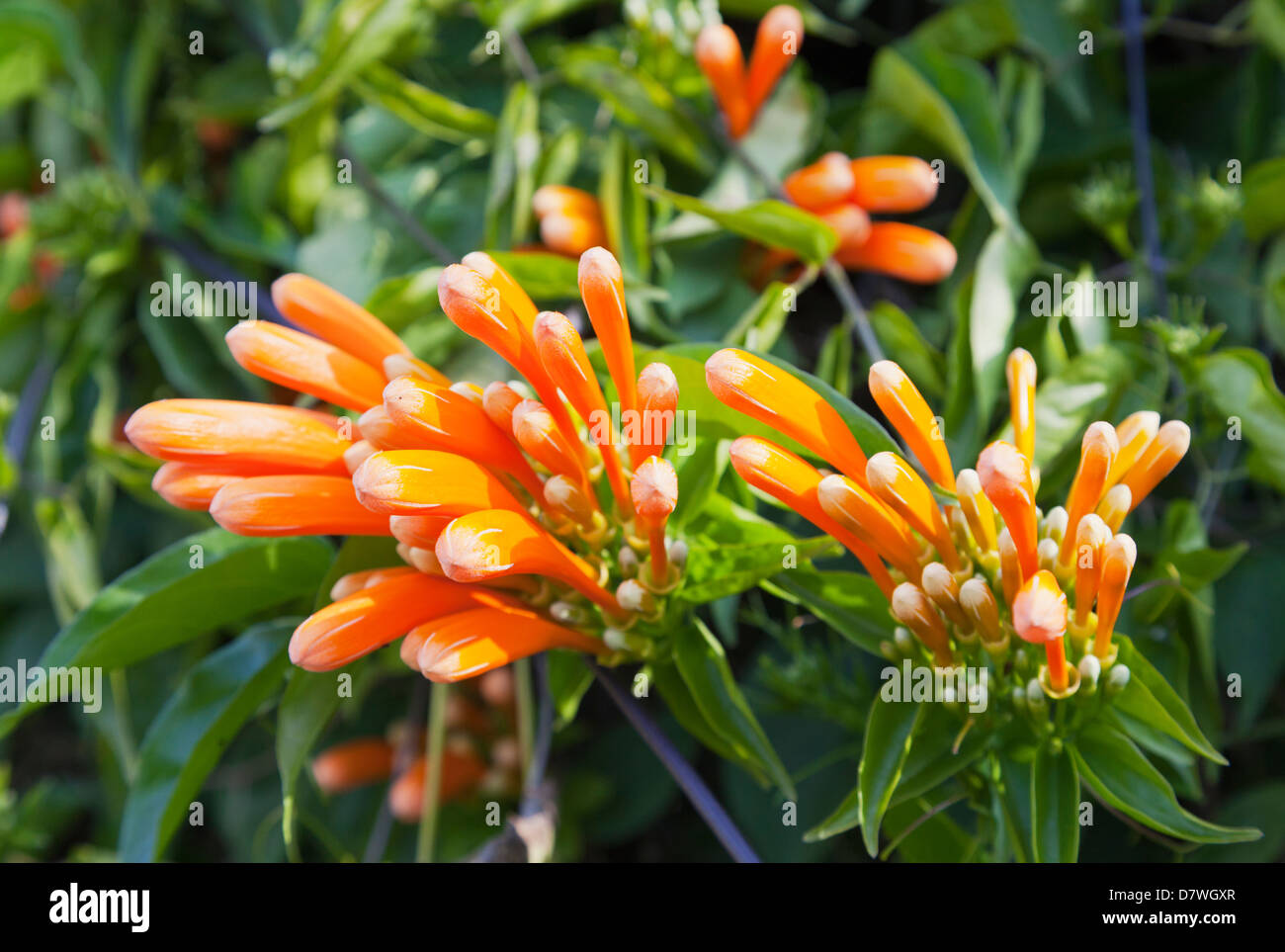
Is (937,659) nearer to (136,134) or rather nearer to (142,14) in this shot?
(136,134)

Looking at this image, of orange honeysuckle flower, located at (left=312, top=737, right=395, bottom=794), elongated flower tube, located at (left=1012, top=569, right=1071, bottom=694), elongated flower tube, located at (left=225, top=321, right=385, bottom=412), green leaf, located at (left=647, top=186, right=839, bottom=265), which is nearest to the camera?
elongated flower tube, located at (left=1012, top=569, right=1071, bottom=694)

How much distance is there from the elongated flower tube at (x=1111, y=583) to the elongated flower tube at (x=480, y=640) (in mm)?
304

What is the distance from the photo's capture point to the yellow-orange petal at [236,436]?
1.94ft

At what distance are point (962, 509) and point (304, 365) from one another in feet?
1.33

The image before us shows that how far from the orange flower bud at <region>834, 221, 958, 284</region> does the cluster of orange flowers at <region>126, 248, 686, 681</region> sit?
0.32 m

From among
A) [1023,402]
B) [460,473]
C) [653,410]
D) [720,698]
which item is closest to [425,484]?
[460,473]

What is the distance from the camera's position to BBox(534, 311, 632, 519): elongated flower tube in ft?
1.81

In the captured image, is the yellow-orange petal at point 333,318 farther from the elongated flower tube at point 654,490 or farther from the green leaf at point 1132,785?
the green leaf at point 1132,785

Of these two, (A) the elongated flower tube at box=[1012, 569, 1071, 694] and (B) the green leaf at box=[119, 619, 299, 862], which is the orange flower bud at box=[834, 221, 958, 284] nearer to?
(A) the elongated flower tube at box=[1012, 569, 1071, 694]

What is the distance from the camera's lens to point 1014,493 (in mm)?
521

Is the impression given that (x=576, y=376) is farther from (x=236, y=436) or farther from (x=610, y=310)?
(x=236, y=436)

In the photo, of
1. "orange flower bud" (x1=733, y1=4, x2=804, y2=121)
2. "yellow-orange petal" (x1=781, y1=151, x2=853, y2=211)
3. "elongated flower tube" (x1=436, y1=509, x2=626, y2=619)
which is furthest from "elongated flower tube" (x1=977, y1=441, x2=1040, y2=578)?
"orange flower bud" (x1=733, y1=4, x2=804, y2=121)

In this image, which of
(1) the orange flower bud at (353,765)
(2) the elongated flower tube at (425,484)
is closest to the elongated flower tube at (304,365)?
(2) the elongated flower tube at (425,484)

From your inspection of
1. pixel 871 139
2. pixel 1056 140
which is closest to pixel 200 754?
pixel 871 139
